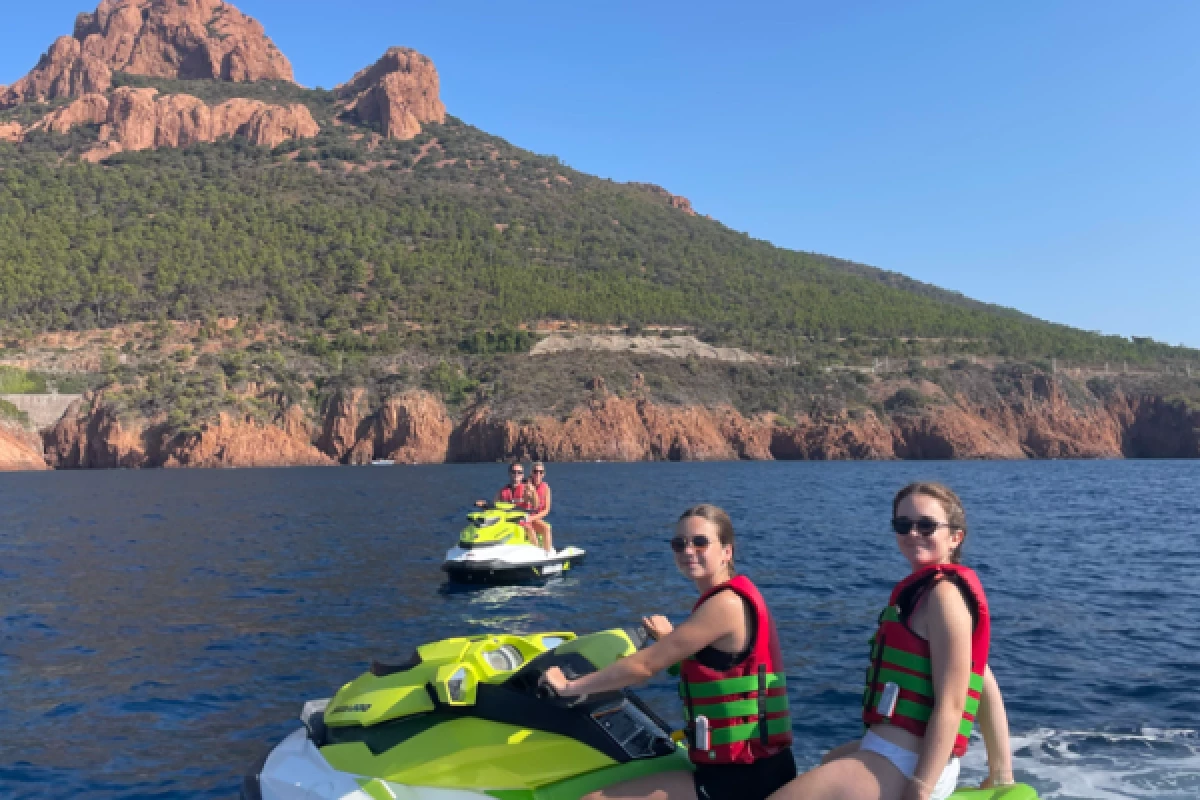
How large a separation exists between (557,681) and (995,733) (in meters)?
2.05

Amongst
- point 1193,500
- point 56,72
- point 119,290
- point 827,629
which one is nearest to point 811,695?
point 827,629

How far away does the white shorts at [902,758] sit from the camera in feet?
11.7

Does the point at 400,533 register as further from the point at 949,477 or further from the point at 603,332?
the point at 603,332

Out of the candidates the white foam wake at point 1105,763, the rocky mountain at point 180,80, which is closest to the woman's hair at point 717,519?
the white foam wake at point 1105,763

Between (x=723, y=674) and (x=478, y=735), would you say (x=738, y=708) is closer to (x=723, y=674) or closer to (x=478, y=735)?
(x=723, y=674)

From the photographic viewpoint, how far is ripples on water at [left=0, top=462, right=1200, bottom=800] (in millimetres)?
8062

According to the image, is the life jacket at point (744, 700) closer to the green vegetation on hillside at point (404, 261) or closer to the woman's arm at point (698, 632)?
the woman's arm at point (698, 632)

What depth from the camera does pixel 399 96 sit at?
143 meters

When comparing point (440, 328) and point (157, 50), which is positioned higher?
point (157, 50)

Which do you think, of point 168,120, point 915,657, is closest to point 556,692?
point 915,657

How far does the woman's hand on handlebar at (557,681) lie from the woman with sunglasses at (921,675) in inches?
43.9

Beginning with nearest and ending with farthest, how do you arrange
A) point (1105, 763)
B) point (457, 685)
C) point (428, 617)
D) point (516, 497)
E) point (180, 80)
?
point (457, 685)
point (1105, 763)
point (428, 617)
point (516, 497)
point (180, 80)

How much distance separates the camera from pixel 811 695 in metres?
9.59

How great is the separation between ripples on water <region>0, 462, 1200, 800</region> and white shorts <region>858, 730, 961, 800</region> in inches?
158
